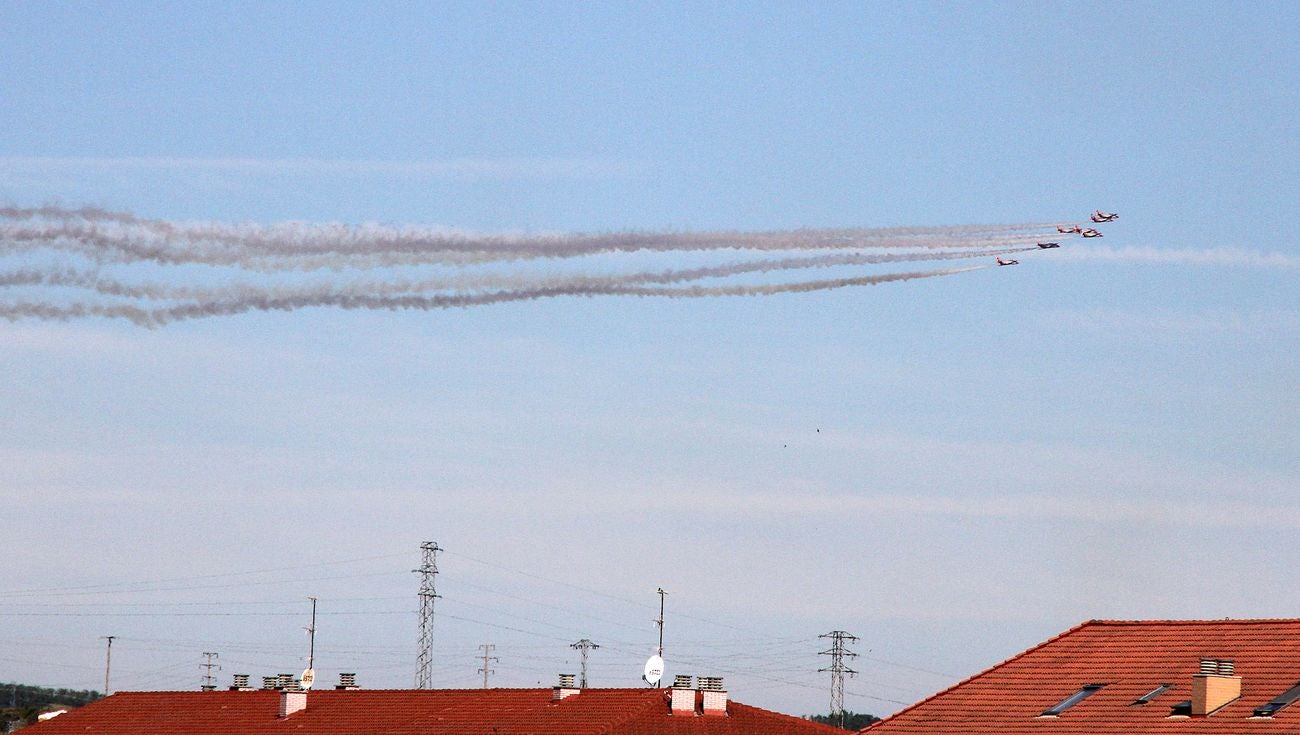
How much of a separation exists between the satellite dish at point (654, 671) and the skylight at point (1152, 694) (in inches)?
950

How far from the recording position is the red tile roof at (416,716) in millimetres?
70188

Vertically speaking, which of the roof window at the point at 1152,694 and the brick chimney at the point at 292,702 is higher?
the brick chimney at the point at 292,702

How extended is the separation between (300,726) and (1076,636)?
3103cm

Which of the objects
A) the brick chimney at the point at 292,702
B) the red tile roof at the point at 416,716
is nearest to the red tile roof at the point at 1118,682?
the red tile roof at the point at 416,716


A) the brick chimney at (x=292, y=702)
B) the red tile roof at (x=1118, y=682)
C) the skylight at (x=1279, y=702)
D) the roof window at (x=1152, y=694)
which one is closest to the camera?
the skylight at (x=1279, y=702)

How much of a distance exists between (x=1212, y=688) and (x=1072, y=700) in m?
5.03

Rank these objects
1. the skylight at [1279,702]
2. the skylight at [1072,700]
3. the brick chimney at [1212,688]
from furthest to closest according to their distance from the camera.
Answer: the skylight at [1072,700]
the brick chimney at [1212,688]
the skylight at [1279,702]

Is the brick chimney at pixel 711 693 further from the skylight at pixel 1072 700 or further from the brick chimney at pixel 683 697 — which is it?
the skylight at pixel 1072 700

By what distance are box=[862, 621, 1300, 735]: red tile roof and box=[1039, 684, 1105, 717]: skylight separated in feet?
0.67

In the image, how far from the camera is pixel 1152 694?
55938 mm

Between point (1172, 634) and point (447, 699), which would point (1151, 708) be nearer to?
point (1172, 634)

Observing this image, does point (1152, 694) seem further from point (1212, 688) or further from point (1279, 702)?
point (1279, 702)

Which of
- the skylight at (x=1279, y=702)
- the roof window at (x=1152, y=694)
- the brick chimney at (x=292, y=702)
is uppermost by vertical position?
the brick chimney at (x=292, y=702)

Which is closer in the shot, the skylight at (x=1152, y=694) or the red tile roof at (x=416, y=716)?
the skylight at (x=1152, y=694)
